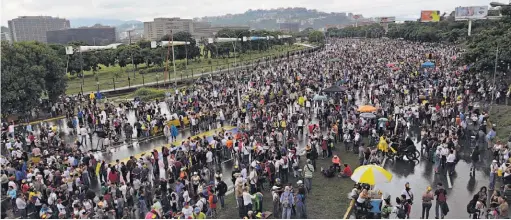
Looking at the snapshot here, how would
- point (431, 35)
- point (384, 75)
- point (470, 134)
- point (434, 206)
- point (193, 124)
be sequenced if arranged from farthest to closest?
point (431, 35) < point (384, 75) < point (193, 124) < point (470, 134) < point (434, 206)

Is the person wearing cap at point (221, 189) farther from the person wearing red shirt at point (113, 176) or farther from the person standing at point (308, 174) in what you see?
the person wearing red shirt at point (113, 176)

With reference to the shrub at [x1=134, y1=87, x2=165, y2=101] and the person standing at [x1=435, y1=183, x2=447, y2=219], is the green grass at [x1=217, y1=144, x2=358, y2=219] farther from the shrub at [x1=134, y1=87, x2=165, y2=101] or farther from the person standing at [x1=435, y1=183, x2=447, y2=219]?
the shrub at [x1=134, y1=87, x2=165, y2=101]

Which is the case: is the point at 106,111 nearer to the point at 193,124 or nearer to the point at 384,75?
the point at 193,124

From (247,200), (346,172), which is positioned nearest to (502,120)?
(346,172)

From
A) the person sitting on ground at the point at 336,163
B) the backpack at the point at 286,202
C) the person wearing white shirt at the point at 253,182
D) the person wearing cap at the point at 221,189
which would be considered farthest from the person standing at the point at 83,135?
the backpack at the point at 286,202

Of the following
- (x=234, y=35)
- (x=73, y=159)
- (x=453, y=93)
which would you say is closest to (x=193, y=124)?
(x=73, y=159)

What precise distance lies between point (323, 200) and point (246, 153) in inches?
177

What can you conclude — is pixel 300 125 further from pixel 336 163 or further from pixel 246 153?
pixel 336 163

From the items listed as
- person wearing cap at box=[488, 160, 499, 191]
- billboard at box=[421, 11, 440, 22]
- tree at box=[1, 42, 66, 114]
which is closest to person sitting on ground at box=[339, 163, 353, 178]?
person wearing cap at box=[488, 160, 499, 191]

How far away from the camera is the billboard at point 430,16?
A: 121350mm

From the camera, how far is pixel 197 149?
17234 millimetres

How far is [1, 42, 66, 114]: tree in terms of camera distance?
2641 cm

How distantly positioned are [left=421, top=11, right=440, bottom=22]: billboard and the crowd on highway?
323 feet

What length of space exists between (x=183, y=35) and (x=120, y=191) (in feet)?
213
